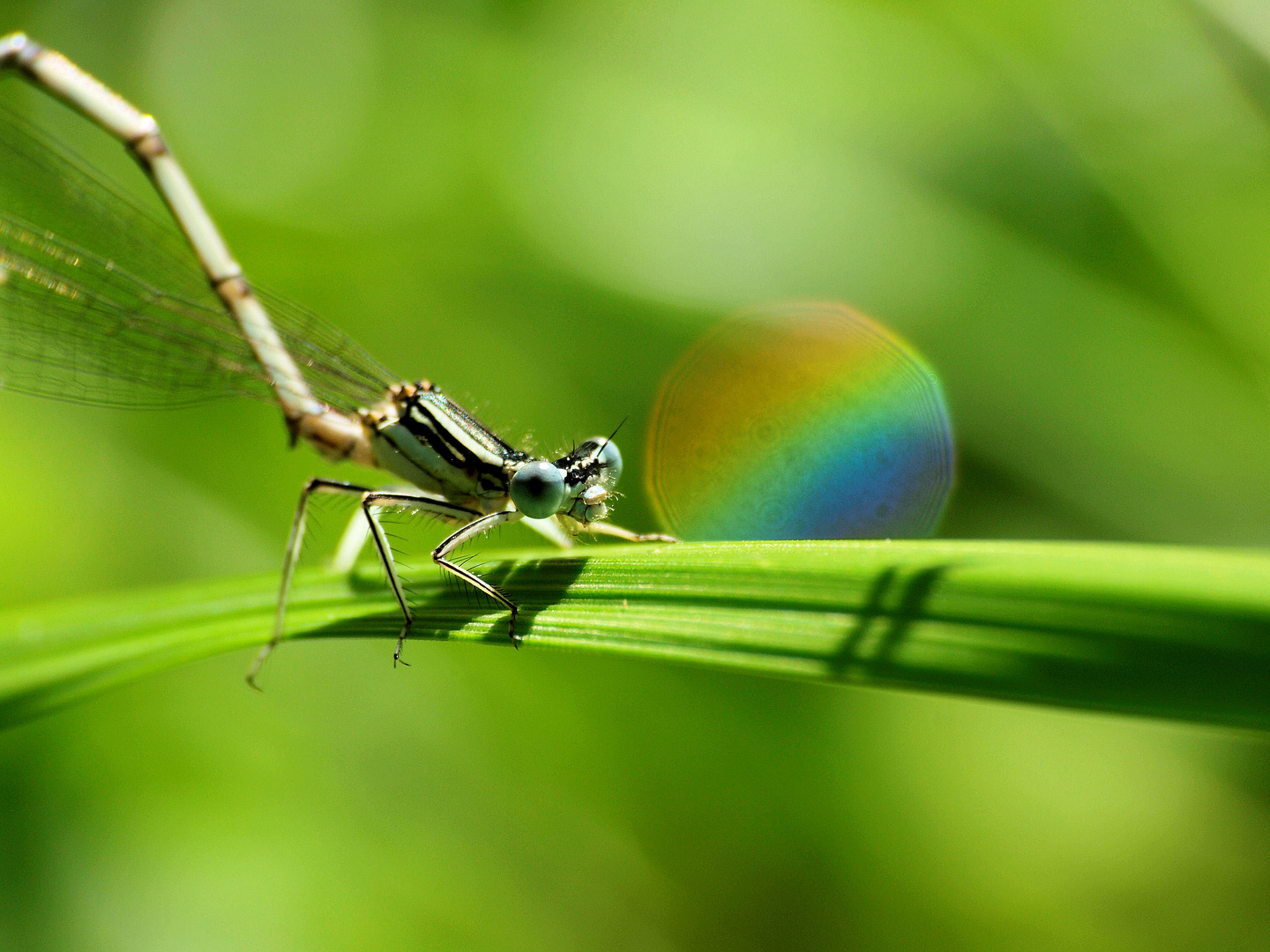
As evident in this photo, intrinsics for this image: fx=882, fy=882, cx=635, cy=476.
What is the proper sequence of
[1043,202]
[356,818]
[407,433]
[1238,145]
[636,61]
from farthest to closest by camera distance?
[636,61] < [1043,202] < [1238,145] < [356,818] < [407,433]

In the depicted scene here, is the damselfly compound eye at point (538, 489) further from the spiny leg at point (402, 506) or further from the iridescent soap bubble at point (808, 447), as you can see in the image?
the iridescent soap bubble at point (808, 447)

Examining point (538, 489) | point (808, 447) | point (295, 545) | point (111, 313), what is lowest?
point (295, 545)

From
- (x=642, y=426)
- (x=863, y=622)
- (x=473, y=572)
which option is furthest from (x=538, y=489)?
(x=642, y=426)

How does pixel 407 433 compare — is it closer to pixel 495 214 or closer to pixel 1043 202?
pixel 495 214

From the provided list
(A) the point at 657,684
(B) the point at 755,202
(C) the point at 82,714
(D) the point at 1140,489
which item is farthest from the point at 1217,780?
(C) the point at 82,714

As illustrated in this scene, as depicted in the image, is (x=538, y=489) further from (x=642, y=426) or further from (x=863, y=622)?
(x=642, y=426)

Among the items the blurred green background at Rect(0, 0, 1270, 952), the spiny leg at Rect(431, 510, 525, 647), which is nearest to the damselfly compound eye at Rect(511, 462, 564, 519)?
the spiny leg at Rect(431, 510, 525, 647)

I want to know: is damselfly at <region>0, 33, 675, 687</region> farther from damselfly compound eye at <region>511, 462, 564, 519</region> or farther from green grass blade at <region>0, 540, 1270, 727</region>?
green grass blade at <region>0, 540, 1270, 727</region>
